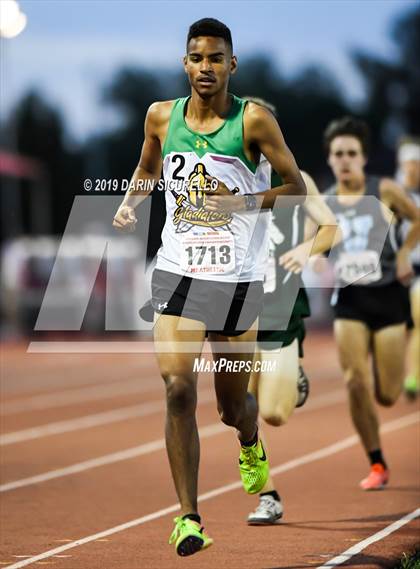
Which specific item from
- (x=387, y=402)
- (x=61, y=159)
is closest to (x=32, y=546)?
(x=387, y=402)

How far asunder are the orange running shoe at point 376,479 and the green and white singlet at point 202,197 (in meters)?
3.09

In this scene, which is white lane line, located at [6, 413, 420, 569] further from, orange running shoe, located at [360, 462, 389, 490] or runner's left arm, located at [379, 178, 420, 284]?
runner's left arm, located at [379, 178, 420, 284]

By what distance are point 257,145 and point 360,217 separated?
10.6 feet

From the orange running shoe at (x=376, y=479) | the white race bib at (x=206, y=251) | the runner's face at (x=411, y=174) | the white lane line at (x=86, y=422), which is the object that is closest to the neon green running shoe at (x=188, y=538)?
the white race bib at (x=206, y=251)

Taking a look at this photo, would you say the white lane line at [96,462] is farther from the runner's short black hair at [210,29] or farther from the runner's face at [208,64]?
the runner's short black hair at [210,29]

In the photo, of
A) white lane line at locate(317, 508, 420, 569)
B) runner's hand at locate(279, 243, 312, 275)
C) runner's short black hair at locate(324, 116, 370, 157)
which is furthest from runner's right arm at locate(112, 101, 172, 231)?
runner's short black hair at locate(324, 116, 370, 157)

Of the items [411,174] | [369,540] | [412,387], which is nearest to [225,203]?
[369,540]

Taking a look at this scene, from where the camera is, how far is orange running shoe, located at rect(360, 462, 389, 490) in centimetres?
955

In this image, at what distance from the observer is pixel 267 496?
8.20m

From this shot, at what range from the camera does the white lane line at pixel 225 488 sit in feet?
23.8

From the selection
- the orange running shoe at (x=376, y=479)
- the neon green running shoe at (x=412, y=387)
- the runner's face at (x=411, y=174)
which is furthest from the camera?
the neon green running shoe at (x=412, y=387)

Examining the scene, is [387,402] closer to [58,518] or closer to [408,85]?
[58,518]

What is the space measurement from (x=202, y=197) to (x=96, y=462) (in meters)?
5.23

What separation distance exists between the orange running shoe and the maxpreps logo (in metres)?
3.33
